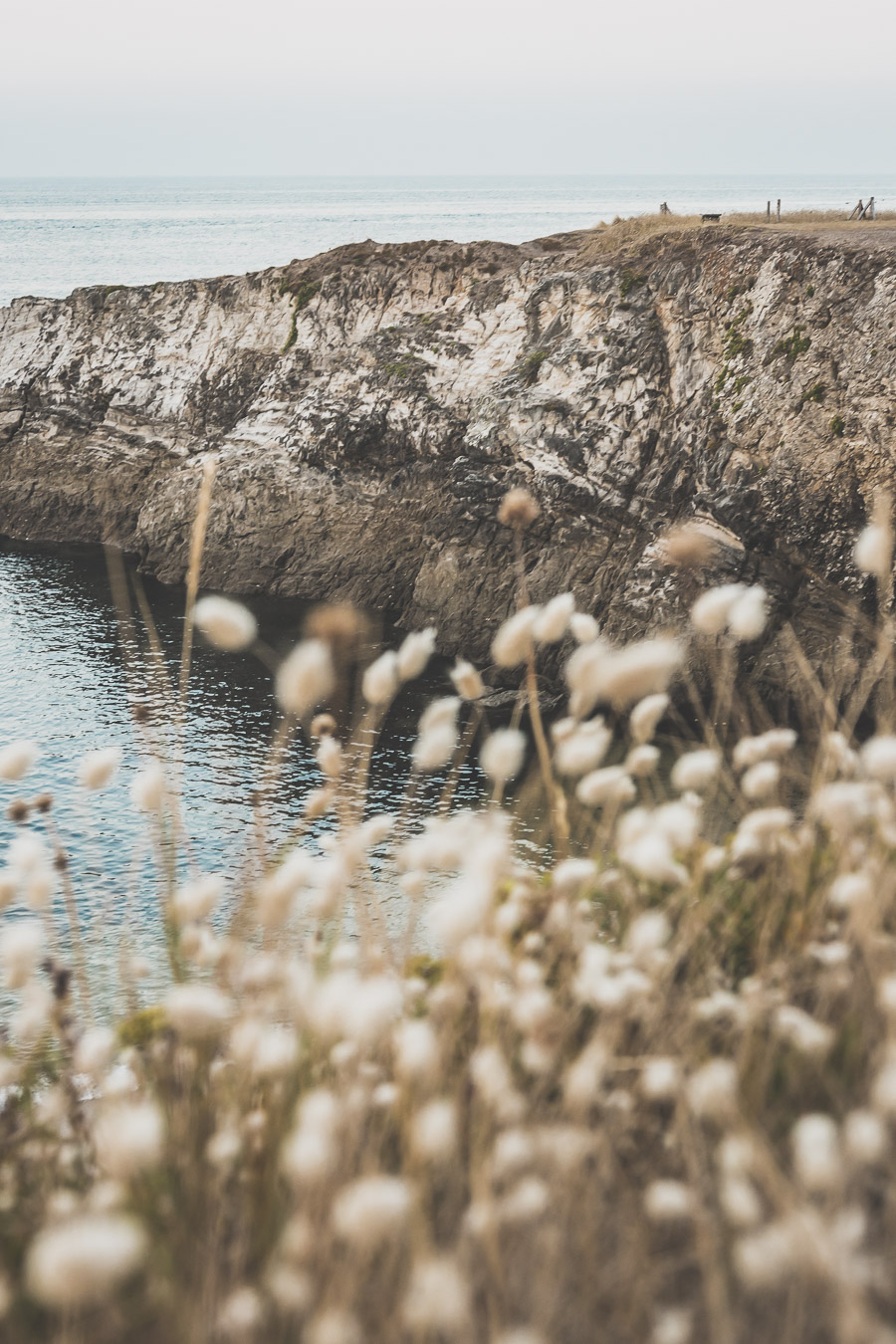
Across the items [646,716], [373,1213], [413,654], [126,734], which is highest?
[413,654]

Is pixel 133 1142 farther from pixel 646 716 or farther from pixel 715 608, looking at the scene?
pixel 715 608

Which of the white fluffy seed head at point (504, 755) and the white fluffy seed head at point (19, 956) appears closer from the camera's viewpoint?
the white fluffy seed head at point (19, 956)

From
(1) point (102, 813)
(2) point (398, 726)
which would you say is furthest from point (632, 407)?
(1) point (102, 813)

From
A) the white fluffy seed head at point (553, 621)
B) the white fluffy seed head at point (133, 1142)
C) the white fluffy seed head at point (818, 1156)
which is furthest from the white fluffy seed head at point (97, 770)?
the white fluffy seed head at point (818, 1156)

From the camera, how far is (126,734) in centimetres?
3056

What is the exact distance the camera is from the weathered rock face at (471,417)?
34281 mm

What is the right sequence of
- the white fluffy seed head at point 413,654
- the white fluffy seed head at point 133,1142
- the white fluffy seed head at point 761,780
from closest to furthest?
the white fluffy seed head at point 133,1142 → the white fluffy seed head at point 761,780 → the white fluffy seed head at point 413,654

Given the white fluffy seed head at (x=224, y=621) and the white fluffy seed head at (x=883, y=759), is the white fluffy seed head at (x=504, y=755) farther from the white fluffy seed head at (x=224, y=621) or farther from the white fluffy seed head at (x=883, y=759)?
the white fluffy seed head at (x=883, y=759)

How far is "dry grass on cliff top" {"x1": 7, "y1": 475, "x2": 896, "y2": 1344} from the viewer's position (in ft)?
10.1

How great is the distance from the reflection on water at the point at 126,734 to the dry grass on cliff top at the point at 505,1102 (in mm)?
14040

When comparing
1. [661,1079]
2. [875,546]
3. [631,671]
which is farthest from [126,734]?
[661,1079]

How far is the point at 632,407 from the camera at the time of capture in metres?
38.8

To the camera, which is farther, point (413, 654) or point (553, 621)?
point (553, 621)

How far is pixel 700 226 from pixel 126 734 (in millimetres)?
27925
